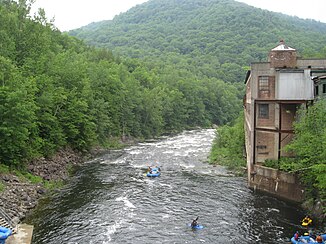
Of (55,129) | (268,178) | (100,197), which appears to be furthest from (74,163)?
(268,178)

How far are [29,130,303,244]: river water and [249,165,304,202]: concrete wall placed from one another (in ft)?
3.67

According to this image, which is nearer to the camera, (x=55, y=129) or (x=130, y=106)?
(x=55, y=129)

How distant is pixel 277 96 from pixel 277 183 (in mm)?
8511

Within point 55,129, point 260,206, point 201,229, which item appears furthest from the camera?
point 55,129

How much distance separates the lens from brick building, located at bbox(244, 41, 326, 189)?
Answer: 34.2 meters

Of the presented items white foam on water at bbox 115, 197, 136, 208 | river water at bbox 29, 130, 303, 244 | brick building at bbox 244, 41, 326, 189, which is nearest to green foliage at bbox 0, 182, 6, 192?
river water at bbox 29, 130, 303, 244

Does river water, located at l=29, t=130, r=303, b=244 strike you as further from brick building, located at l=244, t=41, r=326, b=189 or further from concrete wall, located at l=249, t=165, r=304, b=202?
brick building, located at l=244, t=41, r=326, b=189

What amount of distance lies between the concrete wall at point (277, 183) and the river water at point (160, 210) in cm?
112

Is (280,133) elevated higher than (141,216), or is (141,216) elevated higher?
(280,133)

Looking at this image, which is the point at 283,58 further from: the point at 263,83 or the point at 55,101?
the point at 55,101

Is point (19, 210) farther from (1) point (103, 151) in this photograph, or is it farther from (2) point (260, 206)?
(1) point (103, 151)

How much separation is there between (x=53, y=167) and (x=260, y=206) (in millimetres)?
23639

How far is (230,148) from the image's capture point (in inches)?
2101

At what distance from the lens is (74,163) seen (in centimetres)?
4750
